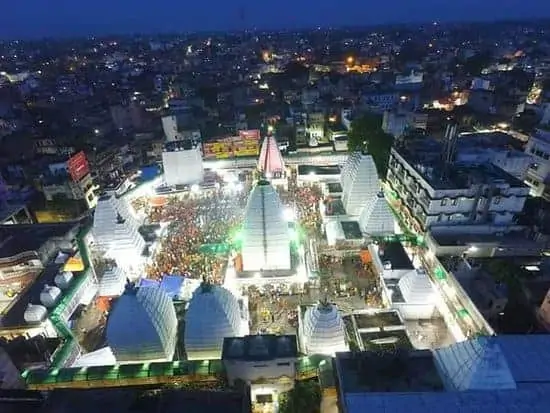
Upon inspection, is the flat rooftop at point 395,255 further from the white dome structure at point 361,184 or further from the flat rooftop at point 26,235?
the flat rooftop at point 26,235

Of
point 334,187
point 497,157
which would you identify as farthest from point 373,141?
point 497,157

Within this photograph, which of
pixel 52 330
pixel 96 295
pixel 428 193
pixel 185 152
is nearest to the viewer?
pixel 52 330

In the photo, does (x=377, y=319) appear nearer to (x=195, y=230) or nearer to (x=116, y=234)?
(x=195, y=230)

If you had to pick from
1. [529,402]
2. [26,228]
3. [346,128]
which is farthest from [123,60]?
[529,402]

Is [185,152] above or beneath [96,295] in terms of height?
above

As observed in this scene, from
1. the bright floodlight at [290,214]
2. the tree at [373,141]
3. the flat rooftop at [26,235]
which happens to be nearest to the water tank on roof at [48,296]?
the flat rooftop at [26,235]

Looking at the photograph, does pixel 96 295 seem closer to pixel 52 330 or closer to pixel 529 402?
pixel 52 330
